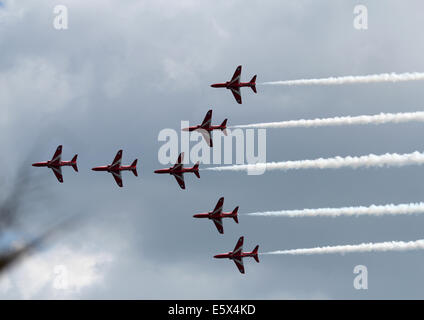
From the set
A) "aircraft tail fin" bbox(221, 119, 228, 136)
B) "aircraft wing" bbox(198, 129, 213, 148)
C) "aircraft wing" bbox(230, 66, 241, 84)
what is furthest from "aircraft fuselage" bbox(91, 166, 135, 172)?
"aircraft wing" bbox(230, 66, 241, 84)

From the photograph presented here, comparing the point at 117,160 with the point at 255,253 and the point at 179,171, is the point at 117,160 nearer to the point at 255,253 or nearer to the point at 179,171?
the point at 179,171

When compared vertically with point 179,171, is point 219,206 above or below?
below

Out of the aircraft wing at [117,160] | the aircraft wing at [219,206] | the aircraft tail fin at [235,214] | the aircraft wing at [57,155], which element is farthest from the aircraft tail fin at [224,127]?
the aircraft wing at [57,155]

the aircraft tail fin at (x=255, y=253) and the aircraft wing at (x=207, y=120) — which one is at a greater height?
the aircraft wing at (x=207, y=120)

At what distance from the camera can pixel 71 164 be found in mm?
191875

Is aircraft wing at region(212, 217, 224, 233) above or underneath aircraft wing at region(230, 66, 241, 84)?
underneath

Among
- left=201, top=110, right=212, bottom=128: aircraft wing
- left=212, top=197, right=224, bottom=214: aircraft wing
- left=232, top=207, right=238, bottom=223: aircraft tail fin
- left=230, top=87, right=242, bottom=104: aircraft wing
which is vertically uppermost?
left=230, top=87, right=242, bottom=104: aircraft wing

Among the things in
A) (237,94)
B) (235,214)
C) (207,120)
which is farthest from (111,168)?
(237,94)

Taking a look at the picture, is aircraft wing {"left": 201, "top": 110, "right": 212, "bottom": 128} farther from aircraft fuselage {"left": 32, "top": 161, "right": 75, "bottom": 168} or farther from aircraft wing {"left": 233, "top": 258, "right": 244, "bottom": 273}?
aircraft fuselage {"left": 32, "top": 161, "right": 75, "bottom": 168}

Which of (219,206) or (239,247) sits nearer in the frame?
(219,206)

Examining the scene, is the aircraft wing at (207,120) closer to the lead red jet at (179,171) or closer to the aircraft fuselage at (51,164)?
the lead red jet at (179,171)
